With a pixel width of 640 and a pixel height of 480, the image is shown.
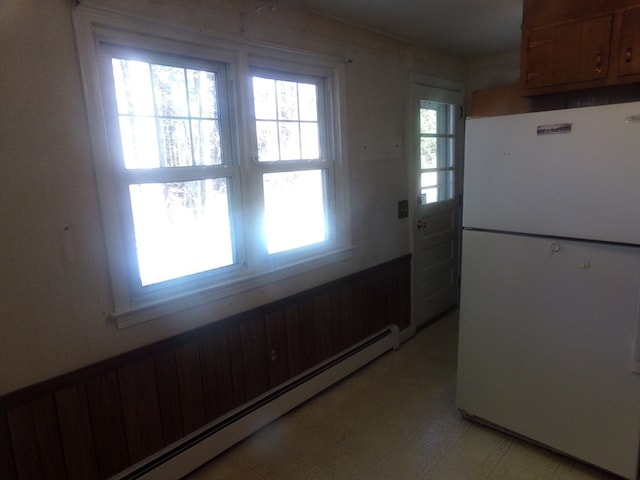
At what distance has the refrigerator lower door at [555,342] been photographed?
173 cm

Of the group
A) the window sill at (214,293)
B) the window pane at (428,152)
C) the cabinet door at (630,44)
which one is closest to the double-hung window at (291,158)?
the window sill at (214,293)

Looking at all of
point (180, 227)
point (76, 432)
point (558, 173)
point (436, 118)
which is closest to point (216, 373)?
point (76, 432)

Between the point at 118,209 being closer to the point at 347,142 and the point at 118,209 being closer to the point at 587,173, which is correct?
the point at 347,142

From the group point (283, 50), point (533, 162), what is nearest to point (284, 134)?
point (283, 50)

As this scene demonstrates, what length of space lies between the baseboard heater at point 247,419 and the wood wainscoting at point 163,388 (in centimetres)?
4

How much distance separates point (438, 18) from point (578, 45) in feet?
3.05

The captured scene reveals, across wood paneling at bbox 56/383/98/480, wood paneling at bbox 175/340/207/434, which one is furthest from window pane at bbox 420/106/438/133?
wood paneling at bbox 56/383/98/480

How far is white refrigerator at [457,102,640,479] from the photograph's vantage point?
5.43 feet

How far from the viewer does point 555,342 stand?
1899 millimetres

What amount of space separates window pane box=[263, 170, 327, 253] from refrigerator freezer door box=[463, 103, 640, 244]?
906 millimetres

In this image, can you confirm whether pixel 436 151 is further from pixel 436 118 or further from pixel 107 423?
pixel 107 423

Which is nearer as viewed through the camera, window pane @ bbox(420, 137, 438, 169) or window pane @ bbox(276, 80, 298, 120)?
window pane @ bbox(276, 80, 298, 120)

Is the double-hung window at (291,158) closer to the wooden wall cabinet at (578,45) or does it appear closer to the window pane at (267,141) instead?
the window pane at (267,141)

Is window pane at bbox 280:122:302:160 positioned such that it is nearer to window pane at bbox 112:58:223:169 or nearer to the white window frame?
the white window frame
